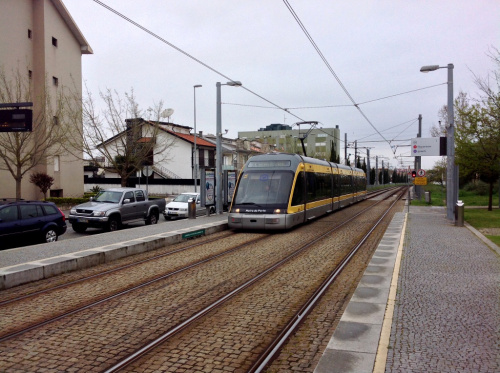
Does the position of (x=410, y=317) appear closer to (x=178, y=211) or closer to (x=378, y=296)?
(x=378, y=296)

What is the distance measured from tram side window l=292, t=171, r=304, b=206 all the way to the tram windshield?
16.1 inches

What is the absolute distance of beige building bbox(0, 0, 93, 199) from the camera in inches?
1131

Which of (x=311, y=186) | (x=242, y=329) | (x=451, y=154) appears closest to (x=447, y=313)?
(x=242, y=329)

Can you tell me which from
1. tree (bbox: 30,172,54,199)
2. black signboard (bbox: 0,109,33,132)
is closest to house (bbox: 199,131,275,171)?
tree (bbox: 30,172,54,199)

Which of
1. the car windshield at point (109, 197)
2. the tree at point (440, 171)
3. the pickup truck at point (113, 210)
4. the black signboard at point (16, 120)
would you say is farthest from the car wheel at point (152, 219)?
the tree at point (440, 171)

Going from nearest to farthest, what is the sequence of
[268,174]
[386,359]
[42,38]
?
[386,359]
[268,174]
[42,38]

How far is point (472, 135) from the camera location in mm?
24844

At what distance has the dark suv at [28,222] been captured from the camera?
13.2 meters

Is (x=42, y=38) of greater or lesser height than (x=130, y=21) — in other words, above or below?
above

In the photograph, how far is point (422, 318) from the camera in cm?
611

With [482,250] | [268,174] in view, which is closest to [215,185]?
[268,174]

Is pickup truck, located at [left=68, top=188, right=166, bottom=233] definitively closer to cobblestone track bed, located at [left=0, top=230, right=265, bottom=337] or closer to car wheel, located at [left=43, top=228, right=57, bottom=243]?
car wheel, located at [left=43, top=228, right=57, bottom=243]

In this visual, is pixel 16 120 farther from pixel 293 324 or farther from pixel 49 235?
pixel 293 324

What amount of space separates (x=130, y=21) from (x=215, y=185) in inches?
447
